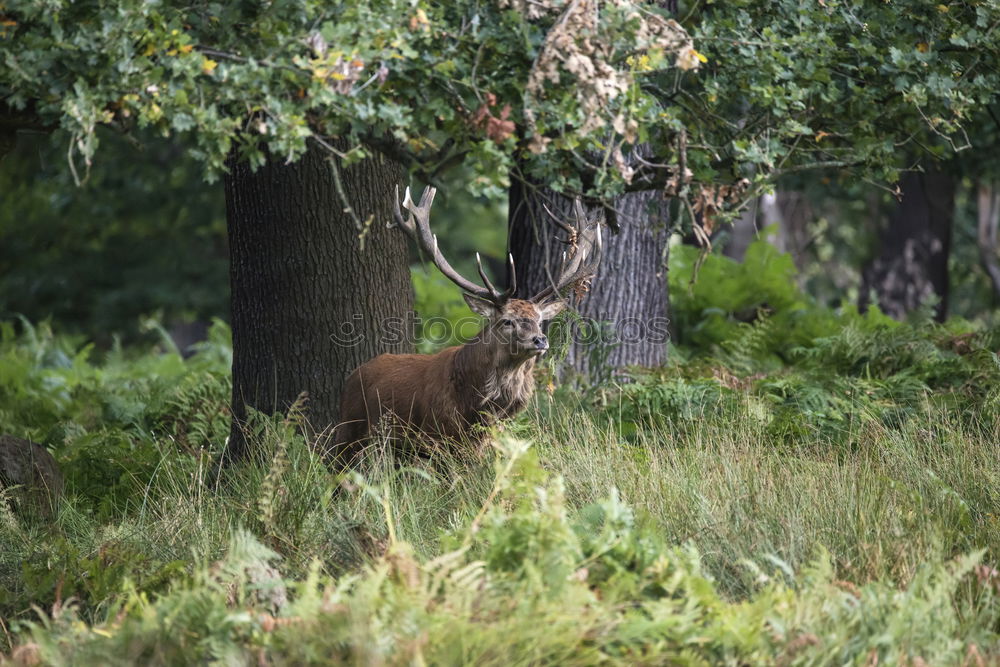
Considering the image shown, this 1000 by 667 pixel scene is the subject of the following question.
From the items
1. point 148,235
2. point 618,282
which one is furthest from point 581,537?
point 148,235

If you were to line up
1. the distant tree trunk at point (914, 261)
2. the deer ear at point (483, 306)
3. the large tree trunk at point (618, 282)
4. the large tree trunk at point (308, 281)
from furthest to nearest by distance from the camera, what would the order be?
the distant tree trunk at point (914, 261)
the large tree trunk at point (618, 282)
the deer ear at point (483, 306)
the large tree trunk at point (308, 281)

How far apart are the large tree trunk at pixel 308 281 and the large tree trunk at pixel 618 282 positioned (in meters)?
1.60

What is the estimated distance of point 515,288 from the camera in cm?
715

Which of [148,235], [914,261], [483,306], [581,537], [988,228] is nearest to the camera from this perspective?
[581,537]

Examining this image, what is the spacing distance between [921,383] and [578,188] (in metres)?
2.84

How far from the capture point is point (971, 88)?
6520 mm

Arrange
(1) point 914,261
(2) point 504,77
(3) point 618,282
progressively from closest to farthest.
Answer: (2) point 504,77
(3) point 618,282
(1) point 914,261

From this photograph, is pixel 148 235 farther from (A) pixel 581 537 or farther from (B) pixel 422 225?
(A) pixel 581 537

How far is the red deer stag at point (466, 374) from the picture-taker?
7.06 metres

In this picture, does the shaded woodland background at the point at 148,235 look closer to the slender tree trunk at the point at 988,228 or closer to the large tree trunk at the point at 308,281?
the slender tree trunk at the point at 988,228

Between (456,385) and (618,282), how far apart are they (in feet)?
7.54

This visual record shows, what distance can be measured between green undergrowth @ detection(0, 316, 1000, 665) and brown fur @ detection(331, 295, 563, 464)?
1.24 feet

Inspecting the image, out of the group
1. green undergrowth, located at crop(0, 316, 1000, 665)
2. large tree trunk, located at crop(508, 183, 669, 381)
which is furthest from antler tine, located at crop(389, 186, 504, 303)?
large tree trunk, located at crop(508, 183, 669, 381)

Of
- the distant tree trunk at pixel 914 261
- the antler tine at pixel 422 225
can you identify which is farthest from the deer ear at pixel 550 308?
the distant tree trunk at pixel 914 261
